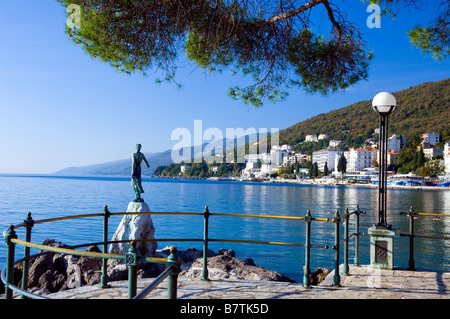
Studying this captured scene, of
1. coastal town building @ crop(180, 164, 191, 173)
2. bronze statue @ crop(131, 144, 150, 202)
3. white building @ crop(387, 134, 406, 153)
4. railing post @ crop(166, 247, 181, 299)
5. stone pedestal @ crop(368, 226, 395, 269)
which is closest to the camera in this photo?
railing post @ crop(166, 247, 181, 299)

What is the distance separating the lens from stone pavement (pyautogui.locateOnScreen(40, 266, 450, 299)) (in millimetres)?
4430

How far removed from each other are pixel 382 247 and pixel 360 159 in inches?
5865

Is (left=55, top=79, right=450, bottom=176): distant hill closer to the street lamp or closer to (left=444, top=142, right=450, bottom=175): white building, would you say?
(left=444, top=142, right=450, bottom=175): white building

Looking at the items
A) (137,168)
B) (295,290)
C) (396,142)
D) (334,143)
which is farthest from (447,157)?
(295,290)

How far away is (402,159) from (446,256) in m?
115

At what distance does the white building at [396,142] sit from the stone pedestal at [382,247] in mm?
135171

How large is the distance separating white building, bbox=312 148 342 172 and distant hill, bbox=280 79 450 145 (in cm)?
1052

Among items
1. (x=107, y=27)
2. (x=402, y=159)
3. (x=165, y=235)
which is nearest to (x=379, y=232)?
(x=107, y=27)

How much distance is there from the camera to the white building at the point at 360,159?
147 metres

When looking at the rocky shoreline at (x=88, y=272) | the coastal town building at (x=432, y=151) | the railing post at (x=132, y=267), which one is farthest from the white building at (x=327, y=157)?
the railing post at (x=132, y=267)

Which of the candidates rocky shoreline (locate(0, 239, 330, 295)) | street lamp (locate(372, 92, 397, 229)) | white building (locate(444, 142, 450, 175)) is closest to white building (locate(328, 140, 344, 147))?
white building (locate(444, 142, 450, 175))

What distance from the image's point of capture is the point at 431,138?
415 ft
